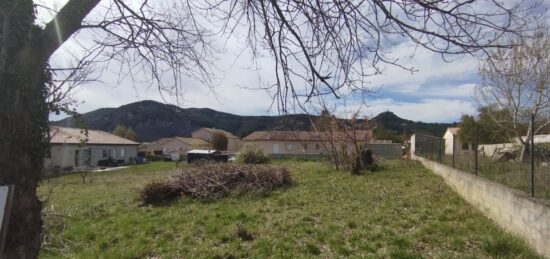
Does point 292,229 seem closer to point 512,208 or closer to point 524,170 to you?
point 512,208

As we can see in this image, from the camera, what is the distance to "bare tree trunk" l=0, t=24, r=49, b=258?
3004 mm

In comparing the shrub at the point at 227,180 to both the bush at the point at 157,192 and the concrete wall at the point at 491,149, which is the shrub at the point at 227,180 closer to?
the bush at the point at 157,192

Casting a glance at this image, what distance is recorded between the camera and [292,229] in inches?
350

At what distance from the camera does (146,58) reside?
17.0 ft

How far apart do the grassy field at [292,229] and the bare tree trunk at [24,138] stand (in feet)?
14.5

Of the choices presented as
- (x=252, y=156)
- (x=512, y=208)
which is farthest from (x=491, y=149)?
(x=252, y=156)

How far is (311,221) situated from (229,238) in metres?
2.05

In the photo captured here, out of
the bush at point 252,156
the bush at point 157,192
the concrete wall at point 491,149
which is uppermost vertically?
the concrete wall at point 491,149

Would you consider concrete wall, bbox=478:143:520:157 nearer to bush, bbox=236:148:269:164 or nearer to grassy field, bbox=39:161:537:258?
grassy field, bbox=39:161:537:258

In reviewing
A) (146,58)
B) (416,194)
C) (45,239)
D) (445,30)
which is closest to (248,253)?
(146,58)

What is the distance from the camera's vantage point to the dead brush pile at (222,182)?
1516 cm

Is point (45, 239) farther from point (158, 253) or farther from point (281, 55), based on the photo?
point (281, 55)

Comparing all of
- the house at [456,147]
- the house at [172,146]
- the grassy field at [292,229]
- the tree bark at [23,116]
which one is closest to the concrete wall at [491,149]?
the house at [456,147]

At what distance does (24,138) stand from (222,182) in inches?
510
